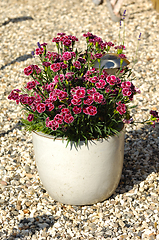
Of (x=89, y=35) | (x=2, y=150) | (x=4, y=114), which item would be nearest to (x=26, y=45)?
(x=4, y=114)

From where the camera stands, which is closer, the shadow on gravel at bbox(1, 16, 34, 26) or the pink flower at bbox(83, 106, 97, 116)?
the pink flower at bbox(83, 106, 97, 116)

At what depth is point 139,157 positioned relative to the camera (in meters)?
3.21

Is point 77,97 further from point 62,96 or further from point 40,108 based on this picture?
point 40,108

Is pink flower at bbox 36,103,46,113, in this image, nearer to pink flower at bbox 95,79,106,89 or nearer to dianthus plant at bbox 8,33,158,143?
dianthus plant at bbox 8,33,158,143

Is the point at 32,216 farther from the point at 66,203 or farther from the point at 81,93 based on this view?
the point at 81,93

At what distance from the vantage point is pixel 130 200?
2.63m

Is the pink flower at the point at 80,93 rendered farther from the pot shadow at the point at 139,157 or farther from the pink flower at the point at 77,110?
the pot shadow at the point at 139,157

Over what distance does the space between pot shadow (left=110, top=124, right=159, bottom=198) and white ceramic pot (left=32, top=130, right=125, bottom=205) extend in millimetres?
348

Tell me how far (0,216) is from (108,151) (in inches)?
43.2

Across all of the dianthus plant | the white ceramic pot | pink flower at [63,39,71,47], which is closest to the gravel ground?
the white ceramic pot

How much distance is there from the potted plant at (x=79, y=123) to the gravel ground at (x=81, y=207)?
0.19 meters

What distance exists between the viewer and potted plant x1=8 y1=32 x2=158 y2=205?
6.97 feet

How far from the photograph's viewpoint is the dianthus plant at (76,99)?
6.66 ft

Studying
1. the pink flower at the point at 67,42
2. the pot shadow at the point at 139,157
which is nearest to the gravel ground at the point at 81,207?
the pot shadow at the point at 139,157
